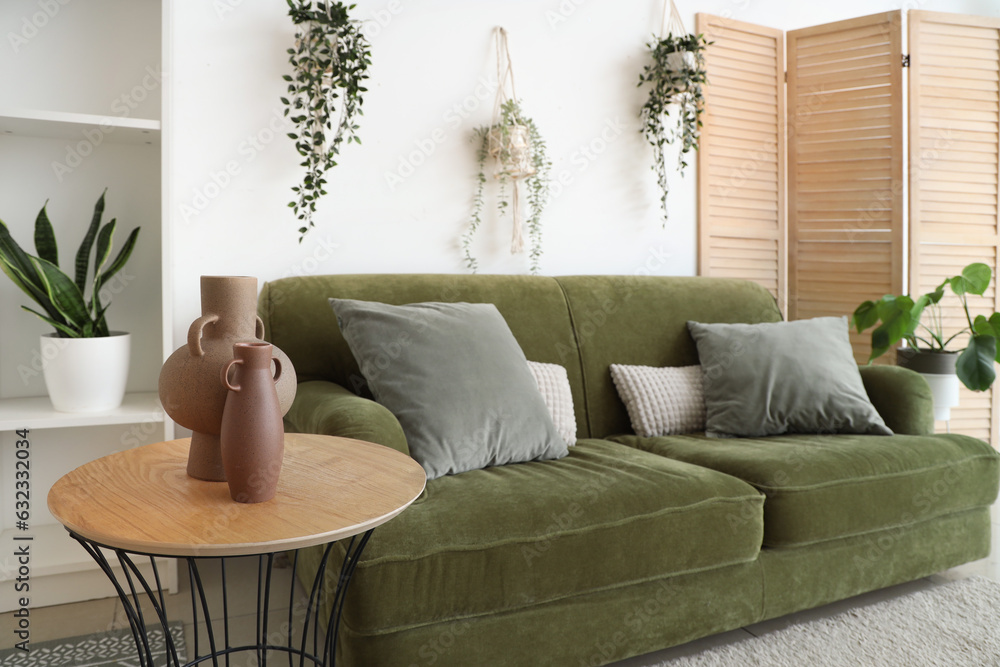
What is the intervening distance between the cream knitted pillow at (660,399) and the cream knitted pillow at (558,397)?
25cm

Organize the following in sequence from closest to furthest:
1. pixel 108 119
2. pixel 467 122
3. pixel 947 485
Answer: pixel 108 119
pixel 947 485
pixel 467 122

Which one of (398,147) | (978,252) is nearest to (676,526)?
(398,147)

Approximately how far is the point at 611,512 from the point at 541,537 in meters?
0.19

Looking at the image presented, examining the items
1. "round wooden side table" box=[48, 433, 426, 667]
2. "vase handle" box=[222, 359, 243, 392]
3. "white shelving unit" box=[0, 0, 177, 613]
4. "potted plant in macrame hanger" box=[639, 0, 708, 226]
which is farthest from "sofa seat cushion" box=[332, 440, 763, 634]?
"potted plant in macrame hanger" box=[639, 0, 708, 226]

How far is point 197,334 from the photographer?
109 centimetres

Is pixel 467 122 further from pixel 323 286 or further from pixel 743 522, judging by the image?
pixel 743 522

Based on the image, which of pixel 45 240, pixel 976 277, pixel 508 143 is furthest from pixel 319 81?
pixel 976 277

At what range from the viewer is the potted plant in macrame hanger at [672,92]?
2855 millimetres

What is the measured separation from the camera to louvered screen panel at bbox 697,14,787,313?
3072mm

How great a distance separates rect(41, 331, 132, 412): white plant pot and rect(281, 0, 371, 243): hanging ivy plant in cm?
69

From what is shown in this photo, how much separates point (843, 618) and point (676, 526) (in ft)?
2.29

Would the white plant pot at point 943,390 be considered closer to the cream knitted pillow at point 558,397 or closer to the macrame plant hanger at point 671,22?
the cream knitted pillow at point 558,397

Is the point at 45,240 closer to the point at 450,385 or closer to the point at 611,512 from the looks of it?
the point at 450,385

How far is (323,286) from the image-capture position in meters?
2.23
